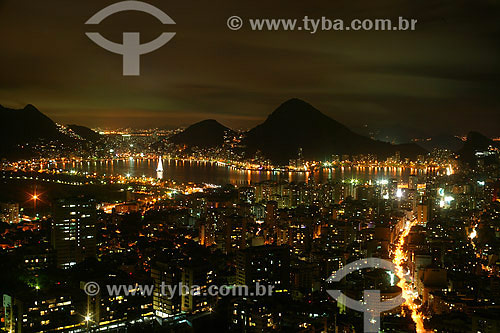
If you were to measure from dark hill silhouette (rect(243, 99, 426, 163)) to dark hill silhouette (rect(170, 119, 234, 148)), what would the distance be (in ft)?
8.81

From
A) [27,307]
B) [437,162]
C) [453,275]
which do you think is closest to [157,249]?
[27,307]

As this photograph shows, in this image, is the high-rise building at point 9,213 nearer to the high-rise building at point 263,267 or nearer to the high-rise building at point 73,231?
the high-rise building at point 73,231

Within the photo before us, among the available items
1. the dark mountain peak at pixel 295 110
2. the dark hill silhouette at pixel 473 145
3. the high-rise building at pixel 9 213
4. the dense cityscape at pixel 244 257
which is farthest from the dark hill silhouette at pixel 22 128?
the dark hill silhouette at pixel 473 145

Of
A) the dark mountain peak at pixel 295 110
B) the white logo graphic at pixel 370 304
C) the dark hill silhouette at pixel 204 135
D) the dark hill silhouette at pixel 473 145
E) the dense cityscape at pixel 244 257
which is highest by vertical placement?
the dark mountain peak at pixel 295 110

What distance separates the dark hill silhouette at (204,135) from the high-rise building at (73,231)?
24.1 m

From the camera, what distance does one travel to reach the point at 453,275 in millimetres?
6609

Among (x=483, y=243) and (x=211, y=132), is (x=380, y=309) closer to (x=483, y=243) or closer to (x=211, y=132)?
(x=483, y=243)

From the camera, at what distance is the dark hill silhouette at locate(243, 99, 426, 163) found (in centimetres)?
2825

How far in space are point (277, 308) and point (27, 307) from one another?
221cm

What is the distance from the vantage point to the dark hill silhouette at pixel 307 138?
2825cm

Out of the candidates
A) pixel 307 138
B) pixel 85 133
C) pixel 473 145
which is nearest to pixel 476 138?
pixel 473 145

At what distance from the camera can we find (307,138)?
2962 cm

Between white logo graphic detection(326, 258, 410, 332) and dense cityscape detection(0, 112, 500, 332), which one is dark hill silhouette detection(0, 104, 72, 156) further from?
white logo graphic detection(326, 258, 410, 332)

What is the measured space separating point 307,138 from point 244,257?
23670mm
